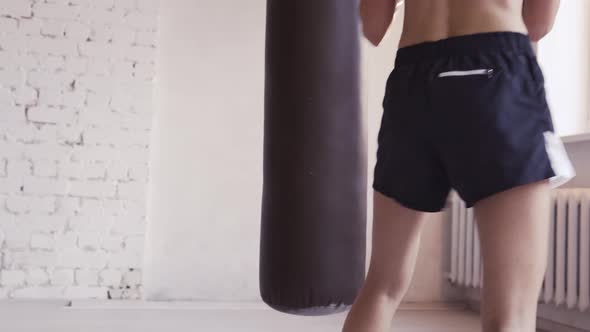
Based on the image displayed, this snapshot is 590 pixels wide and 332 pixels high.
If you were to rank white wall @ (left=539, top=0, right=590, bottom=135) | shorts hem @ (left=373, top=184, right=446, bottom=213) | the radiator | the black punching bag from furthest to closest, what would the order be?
white wall @ (left=539, top=0, right=590, bottom=135), the radiator, the black punching bag, shorts hem @ (left=373, top=184, right=446, bottom=213)

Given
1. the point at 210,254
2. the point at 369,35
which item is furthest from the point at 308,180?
the point at 210,254

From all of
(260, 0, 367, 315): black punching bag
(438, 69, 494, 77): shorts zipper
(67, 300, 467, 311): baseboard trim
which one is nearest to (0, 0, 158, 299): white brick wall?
(67, 300, 467, 311): baseboard trim

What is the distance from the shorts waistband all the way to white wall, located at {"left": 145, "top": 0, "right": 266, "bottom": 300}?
1914 millimetres

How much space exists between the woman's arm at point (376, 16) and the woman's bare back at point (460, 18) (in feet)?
0.30

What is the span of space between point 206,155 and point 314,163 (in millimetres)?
1429

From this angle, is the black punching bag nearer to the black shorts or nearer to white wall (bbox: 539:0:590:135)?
the black shorts

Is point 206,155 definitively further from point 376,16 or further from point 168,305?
point 376,16

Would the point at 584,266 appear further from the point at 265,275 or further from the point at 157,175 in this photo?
the point at 157,175

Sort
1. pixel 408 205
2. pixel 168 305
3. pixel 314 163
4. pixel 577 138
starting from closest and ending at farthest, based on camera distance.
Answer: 1. pixel 408 205
2. pixel 314 163
3. pixel 577 138
4. pixel 168 305

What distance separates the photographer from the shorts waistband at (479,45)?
3.14 ft

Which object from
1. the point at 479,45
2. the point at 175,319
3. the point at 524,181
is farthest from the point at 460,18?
the point at 175,319

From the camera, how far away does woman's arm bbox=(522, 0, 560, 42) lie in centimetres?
104

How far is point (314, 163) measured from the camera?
1485 millimetres

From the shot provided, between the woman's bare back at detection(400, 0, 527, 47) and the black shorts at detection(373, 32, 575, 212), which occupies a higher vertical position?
the woman's bare back at detection(400, 0, 527, 47)
